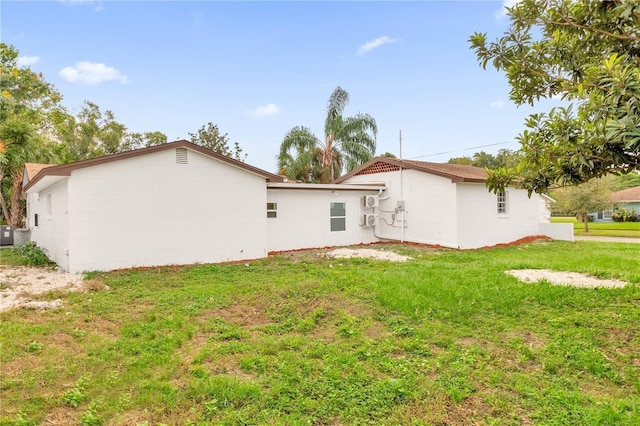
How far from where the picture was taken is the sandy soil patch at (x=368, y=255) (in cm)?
1026

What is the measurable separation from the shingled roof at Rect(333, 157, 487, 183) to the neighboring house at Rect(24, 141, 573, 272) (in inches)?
3.3

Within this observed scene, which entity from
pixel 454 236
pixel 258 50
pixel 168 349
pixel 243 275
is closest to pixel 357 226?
pixel 454 236

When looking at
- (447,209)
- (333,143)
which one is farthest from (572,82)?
(333,143)

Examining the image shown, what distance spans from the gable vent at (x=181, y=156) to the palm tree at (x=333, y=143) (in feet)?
36.2

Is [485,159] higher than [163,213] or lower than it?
higher

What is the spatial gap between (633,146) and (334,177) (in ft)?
61.2

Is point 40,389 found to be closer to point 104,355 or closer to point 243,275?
point 104,355

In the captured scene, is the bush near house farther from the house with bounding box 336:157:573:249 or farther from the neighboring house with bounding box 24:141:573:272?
the neighboring house with bounding box 24:141:573:272

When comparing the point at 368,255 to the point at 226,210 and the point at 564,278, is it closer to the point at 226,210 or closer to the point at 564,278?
the point at 226,210

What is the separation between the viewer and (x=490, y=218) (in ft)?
44.2

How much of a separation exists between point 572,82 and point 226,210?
8684 millimetres

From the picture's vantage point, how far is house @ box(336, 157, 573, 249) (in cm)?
1245

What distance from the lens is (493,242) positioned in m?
13.6

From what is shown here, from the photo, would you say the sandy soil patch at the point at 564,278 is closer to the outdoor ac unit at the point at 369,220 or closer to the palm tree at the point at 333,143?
the outdoor ac unit at the point at 369,220
